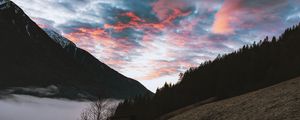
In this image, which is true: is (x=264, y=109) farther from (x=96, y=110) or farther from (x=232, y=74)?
(x=96, y=110)

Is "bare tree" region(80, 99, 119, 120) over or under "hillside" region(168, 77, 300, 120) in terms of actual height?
over

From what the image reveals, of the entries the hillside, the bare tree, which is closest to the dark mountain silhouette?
the bare tree

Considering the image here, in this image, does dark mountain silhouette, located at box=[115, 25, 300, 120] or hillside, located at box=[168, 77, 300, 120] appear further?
dark mountain silhouette, located at box=[115, 25, 300, 120]

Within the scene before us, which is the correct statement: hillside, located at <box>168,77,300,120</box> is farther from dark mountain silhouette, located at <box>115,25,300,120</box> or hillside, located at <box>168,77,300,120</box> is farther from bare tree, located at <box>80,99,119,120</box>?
bare tree, located at <box>80,99,119,120</box>

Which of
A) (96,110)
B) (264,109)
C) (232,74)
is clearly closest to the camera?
(264,109)

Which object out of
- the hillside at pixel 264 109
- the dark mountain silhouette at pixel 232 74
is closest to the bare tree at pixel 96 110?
the dark mountain silhouette at pixel 232 74

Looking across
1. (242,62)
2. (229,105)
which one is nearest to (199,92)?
(242,62)

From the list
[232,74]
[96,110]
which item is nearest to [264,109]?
[232,74]

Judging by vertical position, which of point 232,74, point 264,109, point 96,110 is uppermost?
point 232,74

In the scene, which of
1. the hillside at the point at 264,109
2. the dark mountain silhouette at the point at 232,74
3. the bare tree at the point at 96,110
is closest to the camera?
the hillside at the point at 264,109

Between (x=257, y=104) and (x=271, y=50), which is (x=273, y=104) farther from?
(x=271, y=50)

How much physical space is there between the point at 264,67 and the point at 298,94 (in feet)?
144

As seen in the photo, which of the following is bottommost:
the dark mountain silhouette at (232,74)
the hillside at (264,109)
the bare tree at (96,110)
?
the hillside at (264,109)

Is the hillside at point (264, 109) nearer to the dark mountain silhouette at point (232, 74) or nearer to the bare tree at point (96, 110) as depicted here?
the dark mountain silhouette at point (232, 74)
